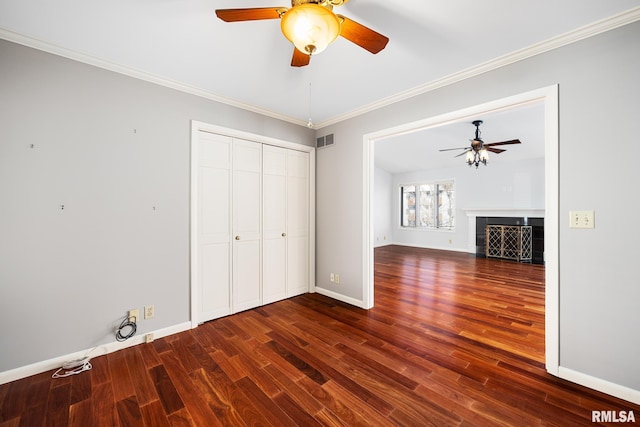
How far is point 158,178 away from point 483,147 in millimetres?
5258

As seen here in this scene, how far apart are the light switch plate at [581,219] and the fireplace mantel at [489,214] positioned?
5.58 meters

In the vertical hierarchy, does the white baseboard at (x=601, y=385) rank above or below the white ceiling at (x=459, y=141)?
below

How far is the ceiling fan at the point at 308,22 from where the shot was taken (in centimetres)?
127

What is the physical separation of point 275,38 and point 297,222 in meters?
2.40

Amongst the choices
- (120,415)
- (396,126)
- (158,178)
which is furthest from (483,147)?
(120,415)

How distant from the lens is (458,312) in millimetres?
3232

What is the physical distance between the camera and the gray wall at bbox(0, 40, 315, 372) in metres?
1.99

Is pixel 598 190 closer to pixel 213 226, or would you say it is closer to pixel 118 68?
pixel 213 226

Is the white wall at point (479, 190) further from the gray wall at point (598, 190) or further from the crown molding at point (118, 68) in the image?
the crown molding at point (118, 68)

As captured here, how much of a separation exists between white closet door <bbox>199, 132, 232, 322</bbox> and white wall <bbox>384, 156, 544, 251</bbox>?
7.03m

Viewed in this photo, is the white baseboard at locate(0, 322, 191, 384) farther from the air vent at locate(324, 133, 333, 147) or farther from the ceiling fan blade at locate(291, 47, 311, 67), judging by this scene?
the air vent at locate(324, 133, 333, 147)

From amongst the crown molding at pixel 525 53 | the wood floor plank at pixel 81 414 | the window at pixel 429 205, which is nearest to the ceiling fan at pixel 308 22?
the crown molding at pixel 525 53

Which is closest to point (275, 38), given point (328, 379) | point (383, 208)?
point (328, 379)

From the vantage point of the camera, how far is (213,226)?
304cm
